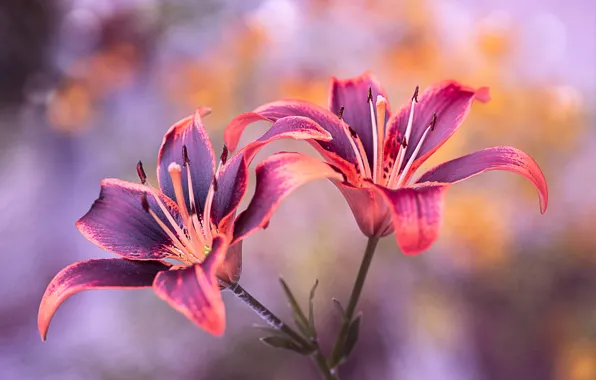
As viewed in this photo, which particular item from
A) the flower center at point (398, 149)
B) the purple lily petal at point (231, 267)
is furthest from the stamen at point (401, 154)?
the purple lily petal at point (231, 267)

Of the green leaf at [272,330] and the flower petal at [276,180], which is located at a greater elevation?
the flower petal at [276,180]

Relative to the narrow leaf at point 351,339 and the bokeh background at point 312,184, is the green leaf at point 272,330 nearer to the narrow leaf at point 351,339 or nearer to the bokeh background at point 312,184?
the narrow leaf at point 351,339

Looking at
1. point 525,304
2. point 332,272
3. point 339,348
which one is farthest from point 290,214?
point 339,348

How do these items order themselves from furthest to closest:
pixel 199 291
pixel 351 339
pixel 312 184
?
pixel 312 184 → pixel 351 339 → pixel 199 291

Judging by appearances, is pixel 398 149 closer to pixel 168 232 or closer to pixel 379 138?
pixel 379 138

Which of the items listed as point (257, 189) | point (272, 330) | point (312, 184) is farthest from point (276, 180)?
point (312, 184)

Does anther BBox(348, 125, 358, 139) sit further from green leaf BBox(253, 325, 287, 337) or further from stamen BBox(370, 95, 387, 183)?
green leaf BBox(253, 325, 287, 337)
